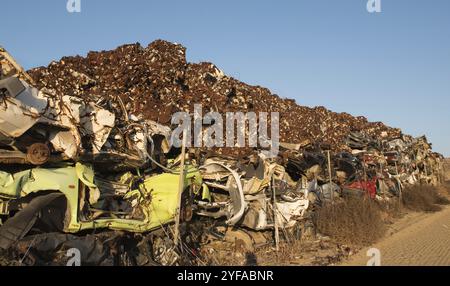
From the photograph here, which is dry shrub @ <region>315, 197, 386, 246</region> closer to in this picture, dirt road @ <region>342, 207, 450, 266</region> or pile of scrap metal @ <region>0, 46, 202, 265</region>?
dirt road @ <region>342, 207, 450, 266</region>

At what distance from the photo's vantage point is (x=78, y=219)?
21.9 ft

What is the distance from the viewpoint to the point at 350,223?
1194 centimetres

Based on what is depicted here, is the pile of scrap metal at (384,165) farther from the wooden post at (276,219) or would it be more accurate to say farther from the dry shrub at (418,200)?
the wooden post at (276,219)

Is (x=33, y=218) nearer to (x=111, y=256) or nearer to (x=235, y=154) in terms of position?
(x=111, y=256)

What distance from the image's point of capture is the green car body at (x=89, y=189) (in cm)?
615

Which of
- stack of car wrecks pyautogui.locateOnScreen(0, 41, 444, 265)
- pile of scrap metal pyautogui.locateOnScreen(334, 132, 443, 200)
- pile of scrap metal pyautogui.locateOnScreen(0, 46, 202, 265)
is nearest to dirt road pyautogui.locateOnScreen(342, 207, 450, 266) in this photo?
stack of car wrecks pyautogui.locateOnScreen(0, 41, 444, 265)

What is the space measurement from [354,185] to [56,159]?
12335 millimetres

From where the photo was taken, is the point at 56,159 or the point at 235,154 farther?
the point at 235,154
